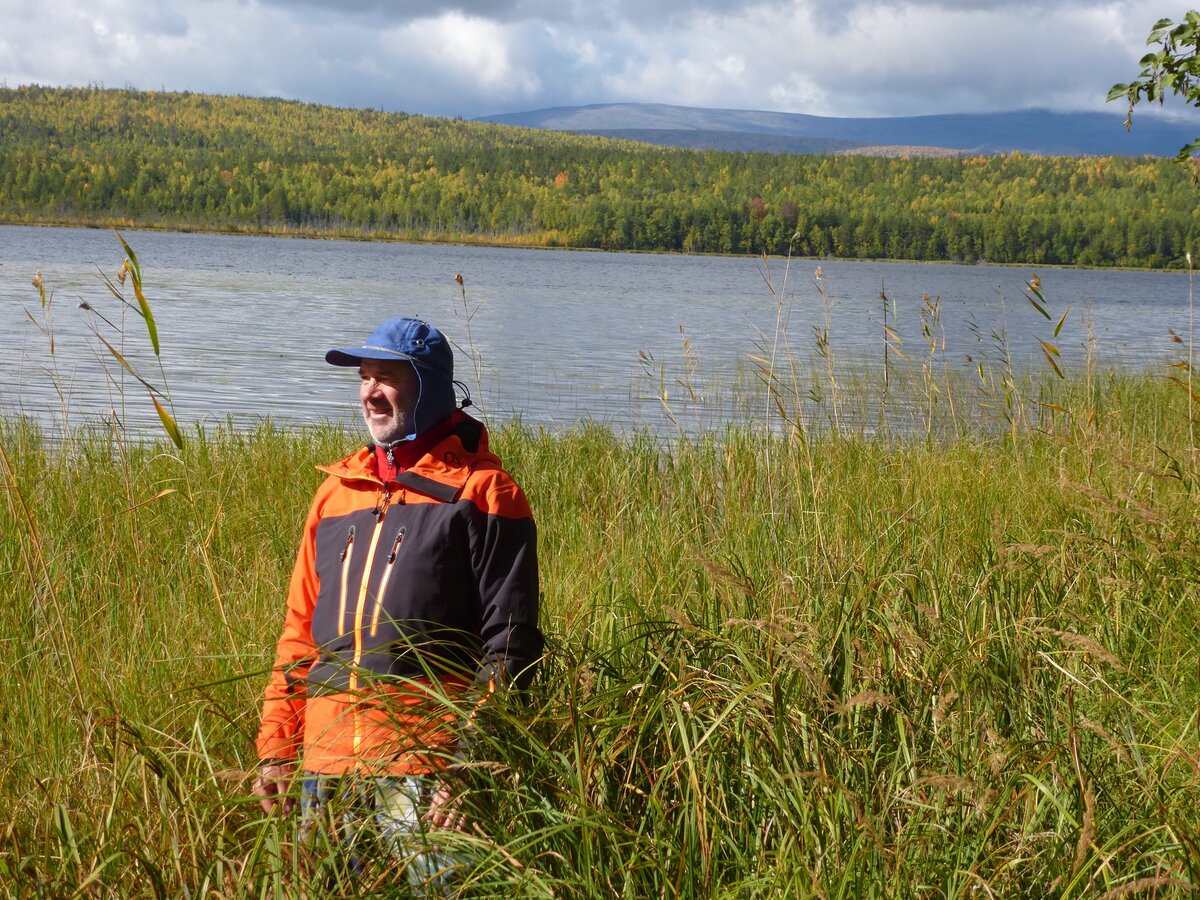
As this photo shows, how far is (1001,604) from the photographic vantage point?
12.8 feet

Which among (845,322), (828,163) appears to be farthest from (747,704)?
(828,163)

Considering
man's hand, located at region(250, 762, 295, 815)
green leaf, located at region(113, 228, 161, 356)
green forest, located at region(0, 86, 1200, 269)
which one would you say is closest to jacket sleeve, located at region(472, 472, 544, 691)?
man's hand, located at region(250, 762, 295, 815)

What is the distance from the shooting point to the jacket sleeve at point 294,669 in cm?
268

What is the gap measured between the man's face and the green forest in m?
79.2

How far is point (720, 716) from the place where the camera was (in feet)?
7.70

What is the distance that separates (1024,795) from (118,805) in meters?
1.92

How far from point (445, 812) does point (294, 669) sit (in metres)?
0.59

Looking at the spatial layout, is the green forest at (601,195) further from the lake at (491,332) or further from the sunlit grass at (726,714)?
the sunlit grass at (726,714)

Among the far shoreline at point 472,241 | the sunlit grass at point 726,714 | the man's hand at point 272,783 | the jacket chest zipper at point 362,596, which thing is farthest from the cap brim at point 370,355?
the far shoreline at point 472,241

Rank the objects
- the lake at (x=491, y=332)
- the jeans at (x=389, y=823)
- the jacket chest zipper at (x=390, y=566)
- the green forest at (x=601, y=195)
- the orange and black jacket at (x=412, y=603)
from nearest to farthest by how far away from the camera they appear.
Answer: the jeans at (x=389, y=823), the orange and black jacket at (x=412, y=603), the jacket chest zipper at (x=390, y=566), the lake at (x=491, y=332), the green forest at (x=601, y=195)

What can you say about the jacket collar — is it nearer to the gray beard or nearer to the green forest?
the gray beard

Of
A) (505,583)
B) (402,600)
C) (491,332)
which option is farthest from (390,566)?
(491,332)

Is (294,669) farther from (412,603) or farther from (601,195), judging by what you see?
(601,195)

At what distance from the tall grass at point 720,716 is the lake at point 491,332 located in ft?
3.21
